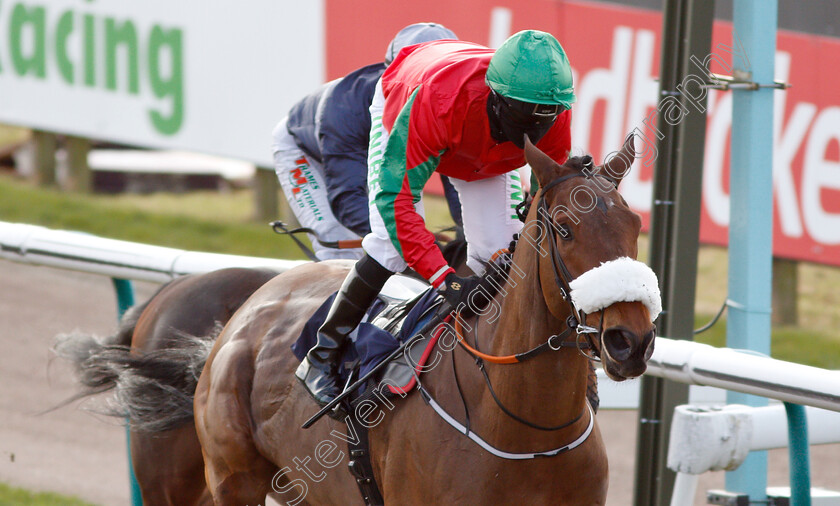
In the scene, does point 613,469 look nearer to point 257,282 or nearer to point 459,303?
point 257,282

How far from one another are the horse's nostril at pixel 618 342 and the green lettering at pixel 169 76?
23.7 feet

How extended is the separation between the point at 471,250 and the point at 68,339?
207 centimetres

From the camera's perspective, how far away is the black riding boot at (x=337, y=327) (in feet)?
10.2

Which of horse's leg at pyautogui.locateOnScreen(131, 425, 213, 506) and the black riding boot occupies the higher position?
the black riding boot

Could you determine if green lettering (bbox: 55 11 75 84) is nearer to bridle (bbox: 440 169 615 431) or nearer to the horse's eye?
bridle (bbox: 440 169 615 431)

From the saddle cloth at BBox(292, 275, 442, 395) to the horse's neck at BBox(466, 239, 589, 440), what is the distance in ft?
1.08

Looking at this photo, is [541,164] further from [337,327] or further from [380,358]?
[337,327]

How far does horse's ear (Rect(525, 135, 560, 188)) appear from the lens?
99.2 inches

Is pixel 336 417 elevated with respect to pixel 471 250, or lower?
lower

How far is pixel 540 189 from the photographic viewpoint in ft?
8.39

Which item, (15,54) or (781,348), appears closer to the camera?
(781,348)

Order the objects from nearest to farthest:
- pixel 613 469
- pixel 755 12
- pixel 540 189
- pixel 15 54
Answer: pixel 540 189 → pixel 755 12 → pixel 613 469 → pixel 15 54

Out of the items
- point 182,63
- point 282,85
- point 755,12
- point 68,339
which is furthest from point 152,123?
point 755,12

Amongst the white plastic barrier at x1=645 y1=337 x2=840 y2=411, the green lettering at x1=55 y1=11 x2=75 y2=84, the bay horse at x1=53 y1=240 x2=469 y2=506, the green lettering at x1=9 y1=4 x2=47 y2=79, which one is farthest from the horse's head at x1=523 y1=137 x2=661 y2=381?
the green lettering at x1=9 y1=4 x2=47 y2=79
